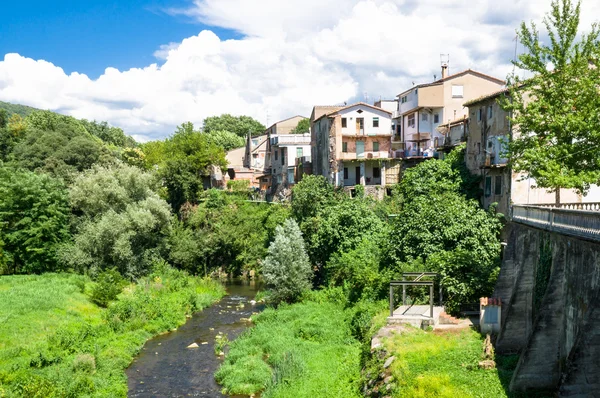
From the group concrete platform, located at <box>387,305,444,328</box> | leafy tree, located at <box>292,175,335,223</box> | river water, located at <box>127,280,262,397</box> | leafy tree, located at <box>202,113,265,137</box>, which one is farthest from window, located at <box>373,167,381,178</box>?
leafy tree, located at <box>202,113,265,137</box>

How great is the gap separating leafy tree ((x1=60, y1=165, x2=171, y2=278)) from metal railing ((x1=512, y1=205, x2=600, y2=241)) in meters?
36.3

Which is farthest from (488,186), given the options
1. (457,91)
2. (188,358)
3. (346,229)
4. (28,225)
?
(28,225)

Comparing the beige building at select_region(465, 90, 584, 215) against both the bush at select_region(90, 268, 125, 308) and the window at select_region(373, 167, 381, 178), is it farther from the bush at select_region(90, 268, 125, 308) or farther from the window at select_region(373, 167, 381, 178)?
the bush at select_region(90, 268, 125, 308)

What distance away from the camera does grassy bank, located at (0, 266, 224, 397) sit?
2548cm

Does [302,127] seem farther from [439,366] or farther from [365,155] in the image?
[439,366]

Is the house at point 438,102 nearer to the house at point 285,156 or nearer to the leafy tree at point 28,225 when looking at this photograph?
the house at point 285,156

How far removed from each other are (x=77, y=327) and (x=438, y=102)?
4471cm

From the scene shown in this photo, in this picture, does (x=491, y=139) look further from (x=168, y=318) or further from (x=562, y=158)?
(x=168, y=318)

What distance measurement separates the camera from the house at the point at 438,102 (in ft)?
193

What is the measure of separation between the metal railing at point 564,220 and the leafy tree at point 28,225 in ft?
136

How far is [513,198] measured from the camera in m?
36.6

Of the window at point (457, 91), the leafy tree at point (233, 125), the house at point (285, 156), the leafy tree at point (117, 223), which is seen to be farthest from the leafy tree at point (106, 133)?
the window at point (457, 91)

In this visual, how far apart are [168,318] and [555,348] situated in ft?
93.5

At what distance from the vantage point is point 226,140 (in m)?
118
